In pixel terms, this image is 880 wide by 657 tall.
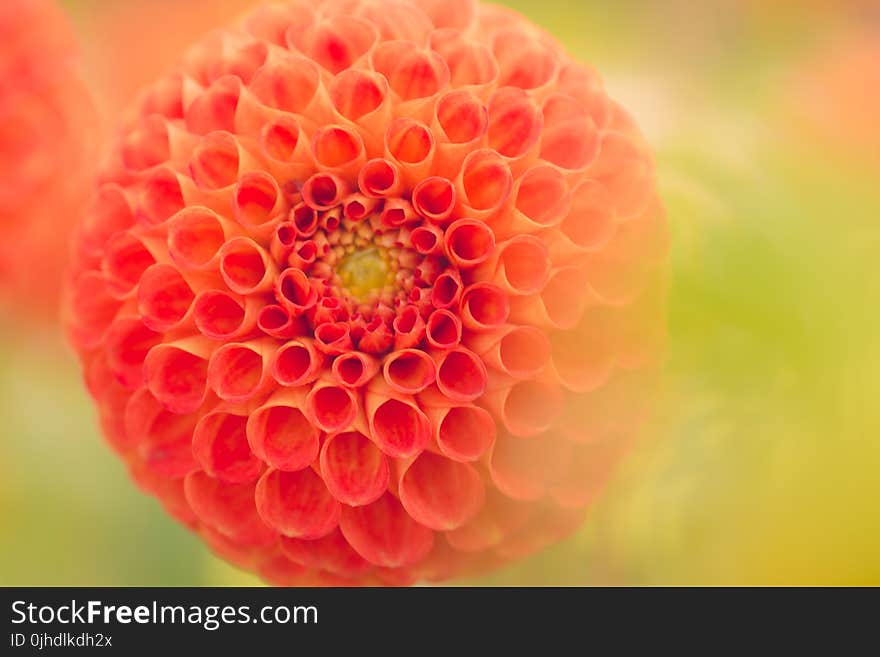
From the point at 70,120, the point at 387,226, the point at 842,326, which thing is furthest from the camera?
the point at 70,120

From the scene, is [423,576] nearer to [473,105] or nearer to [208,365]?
[208,365]

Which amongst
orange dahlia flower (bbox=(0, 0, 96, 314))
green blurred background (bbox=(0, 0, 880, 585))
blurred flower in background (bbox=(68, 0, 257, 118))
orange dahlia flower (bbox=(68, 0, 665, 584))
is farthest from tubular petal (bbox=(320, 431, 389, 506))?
blurred flower in background (bbox=(68, 0, 257, 118))

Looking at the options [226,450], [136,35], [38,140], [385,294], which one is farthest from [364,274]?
→ [136,35]

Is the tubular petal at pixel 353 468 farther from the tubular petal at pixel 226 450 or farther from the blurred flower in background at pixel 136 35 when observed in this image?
the blurred flower in background at pixel 136 35

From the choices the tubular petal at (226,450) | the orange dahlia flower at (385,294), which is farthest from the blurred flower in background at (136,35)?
the tubular petal at (226,450)

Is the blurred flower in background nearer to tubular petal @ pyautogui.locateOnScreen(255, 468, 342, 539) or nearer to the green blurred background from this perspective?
the green blurred background

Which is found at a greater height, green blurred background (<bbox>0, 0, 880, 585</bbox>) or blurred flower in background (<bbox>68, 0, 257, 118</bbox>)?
blurred flower in background (<bbox>68, 0, 257, 118</bbox>)

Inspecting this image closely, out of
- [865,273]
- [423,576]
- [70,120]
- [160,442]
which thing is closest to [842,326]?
[865,273]
